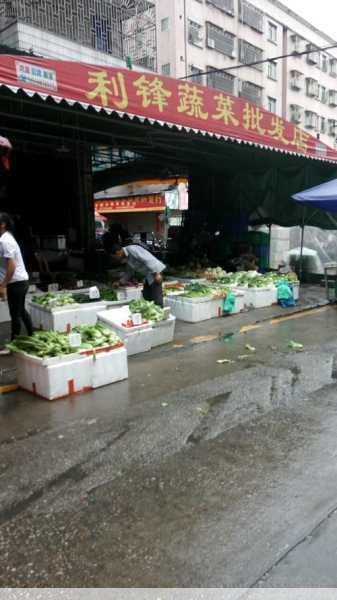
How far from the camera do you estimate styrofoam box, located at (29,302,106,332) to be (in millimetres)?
8391

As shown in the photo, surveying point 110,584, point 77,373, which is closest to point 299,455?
point 110,584

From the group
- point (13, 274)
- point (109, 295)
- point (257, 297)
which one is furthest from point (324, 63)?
point (13, 274)

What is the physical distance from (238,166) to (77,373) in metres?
11.5

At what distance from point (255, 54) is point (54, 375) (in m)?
42.4

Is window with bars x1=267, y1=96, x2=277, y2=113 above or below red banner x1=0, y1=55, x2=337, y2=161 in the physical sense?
above

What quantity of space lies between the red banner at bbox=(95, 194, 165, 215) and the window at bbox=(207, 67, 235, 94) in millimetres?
13410

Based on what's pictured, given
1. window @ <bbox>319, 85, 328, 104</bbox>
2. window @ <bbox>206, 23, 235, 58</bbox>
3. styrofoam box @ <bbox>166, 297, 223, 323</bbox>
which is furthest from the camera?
window @ <bbox>319, 85, 328, 104</bbox>

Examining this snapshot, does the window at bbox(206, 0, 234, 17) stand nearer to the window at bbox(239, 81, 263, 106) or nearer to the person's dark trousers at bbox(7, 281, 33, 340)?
the window at bbox(239, 81, 263, 106)

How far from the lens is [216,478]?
3744 millimetres

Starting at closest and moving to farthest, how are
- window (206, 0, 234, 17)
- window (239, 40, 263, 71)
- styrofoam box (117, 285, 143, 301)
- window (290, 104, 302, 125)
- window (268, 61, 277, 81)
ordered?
styrofoam box (117, 285, 143, 301) → window (206, 0, 234, 17) → window (239, 40, 263, 71) → window (268, 61, 277, 81) → window (290, 104, 302, 125)

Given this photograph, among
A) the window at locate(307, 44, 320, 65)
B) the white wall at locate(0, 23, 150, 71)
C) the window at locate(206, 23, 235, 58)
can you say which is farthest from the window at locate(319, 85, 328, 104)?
the white wall at locate(0, 23, 150, 71)

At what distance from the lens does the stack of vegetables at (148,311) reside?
771 cm

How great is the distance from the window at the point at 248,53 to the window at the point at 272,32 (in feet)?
8.05

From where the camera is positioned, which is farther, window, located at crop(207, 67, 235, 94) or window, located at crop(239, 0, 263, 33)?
window, located at crop(239, 0, 263, 33)
